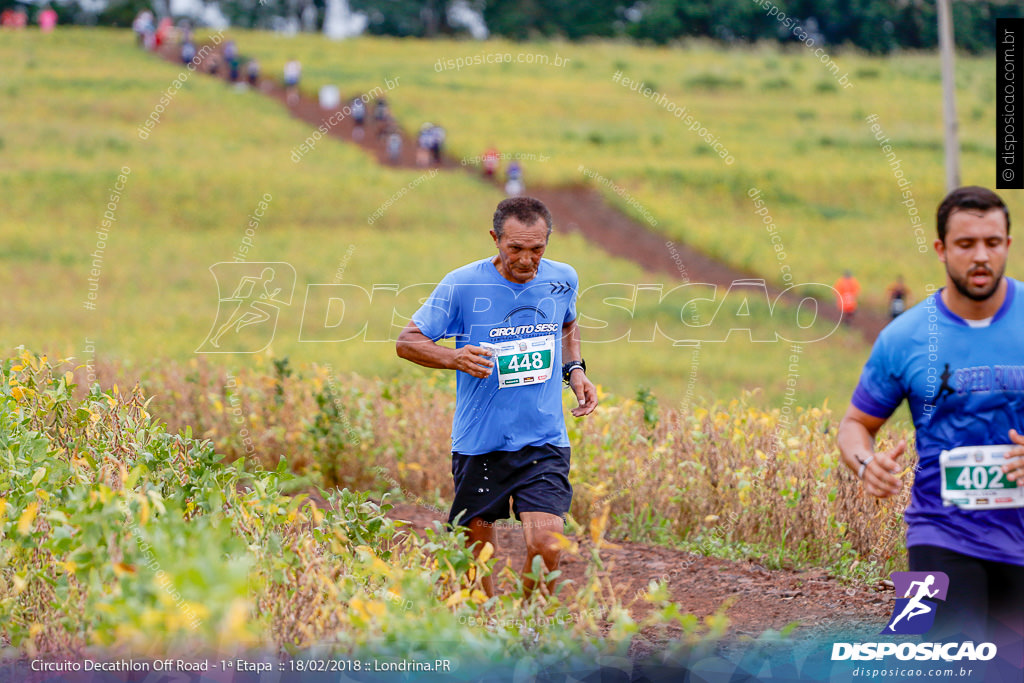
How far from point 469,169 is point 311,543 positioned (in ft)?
95.5

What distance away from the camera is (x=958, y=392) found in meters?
3.62

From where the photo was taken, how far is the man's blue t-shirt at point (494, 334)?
4.96 meters

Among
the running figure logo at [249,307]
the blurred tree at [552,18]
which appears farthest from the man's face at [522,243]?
the blurred tree at [552,18]

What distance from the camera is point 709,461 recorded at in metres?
6.77

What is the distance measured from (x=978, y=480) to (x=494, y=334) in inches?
83.9

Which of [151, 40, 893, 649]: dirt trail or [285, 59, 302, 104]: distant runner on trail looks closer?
[151, 40, 893, 649]: dirt trail

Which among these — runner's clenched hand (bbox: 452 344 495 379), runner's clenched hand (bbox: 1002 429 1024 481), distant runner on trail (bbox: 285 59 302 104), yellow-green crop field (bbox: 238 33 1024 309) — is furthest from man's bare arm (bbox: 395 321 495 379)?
distant runner on trail (bbox: 285 59 302 104)

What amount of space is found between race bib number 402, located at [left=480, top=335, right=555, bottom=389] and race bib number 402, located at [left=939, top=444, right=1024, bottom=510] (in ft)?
6.01

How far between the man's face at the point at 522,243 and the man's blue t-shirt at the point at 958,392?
160 cm

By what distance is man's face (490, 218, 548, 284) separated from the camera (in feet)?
15.8

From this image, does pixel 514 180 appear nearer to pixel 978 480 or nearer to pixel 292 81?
pixel 292 81

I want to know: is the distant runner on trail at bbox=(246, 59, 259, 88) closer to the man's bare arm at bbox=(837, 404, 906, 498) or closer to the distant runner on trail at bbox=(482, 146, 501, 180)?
the distant runner on trail at bbox=(482, 146, 501, 180)

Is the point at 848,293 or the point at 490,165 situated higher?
the point at 490,165

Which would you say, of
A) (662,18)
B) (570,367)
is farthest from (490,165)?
→ (662,18)
